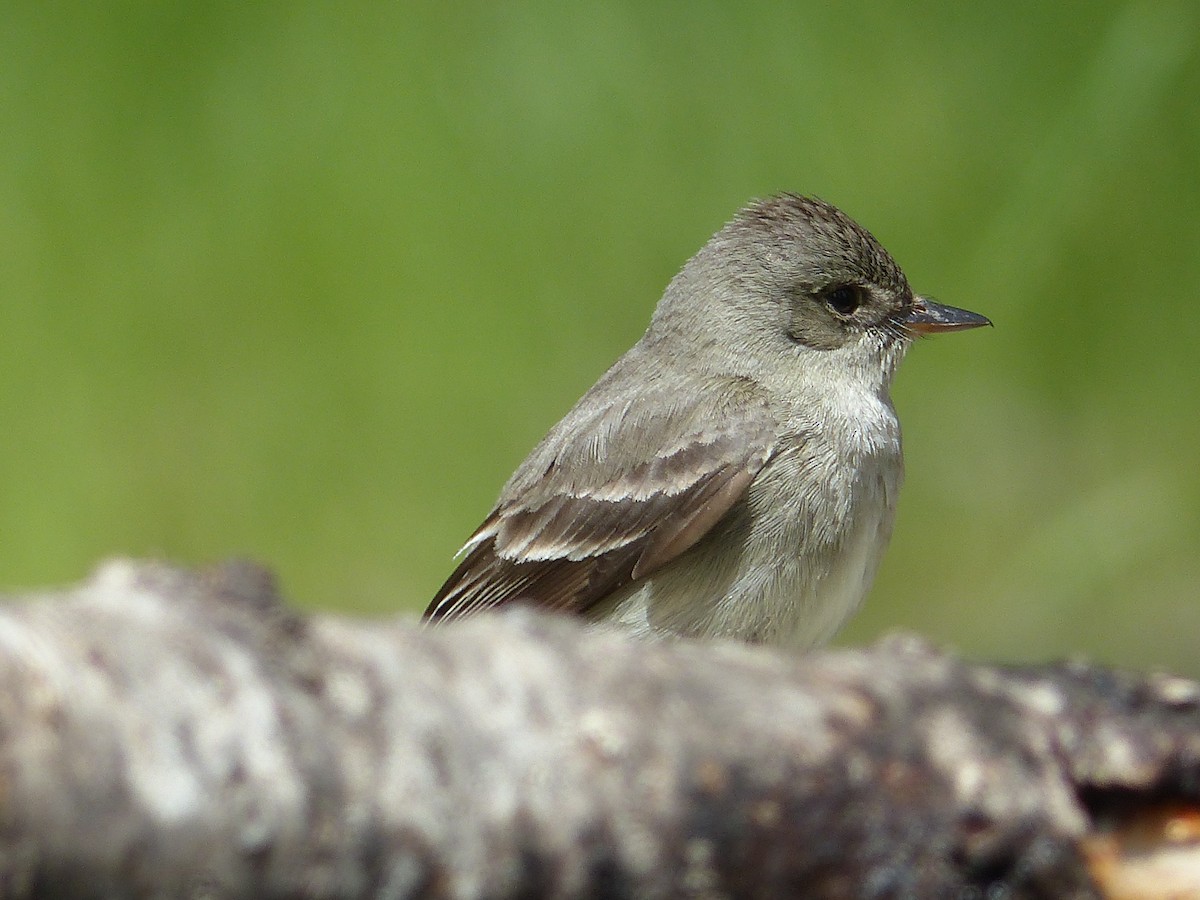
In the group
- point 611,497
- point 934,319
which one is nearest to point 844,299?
point 934,319

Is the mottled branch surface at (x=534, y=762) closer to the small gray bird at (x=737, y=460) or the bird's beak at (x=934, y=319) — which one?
the small gray bird at (x=737, y=460)

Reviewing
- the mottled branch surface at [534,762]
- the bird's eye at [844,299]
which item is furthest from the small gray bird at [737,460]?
the mottled branch surface at [534,762]

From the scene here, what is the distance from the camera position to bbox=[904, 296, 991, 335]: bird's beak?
14.1 ft

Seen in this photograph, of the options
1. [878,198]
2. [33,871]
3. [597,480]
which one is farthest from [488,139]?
[33,871]

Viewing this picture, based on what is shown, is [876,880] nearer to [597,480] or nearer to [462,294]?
[597,480]

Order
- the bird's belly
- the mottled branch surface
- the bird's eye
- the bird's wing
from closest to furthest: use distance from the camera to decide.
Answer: the mottled branch surface < the bird's belly < the bird's wing < the bird's eye

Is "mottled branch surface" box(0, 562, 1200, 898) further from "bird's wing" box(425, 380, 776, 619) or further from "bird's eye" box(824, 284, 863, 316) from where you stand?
"bird's eye" box(824, 284, 863, 316)

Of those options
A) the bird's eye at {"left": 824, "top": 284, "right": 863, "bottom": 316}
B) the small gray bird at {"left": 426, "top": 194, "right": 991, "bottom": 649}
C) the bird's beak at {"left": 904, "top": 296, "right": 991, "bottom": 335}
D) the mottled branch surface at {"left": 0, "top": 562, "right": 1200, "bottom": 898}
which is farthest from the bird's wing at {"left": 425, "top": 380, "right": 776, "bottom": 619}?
the mottled branch surface at {"left": 0, "top": 562, "right": 1200, "bottom": 898}

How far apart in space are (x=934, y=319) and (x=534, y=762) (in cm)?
254

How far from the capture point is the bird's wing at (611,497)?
388 cm

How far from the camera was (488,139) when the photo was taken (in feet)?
20.0

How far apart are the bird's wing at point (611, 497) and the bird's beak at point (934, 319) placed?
1.63ft

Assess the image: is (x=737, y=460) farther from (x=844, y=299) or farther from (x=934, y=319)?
(x=934, y=319)

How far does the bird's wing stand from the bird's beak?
498mm
